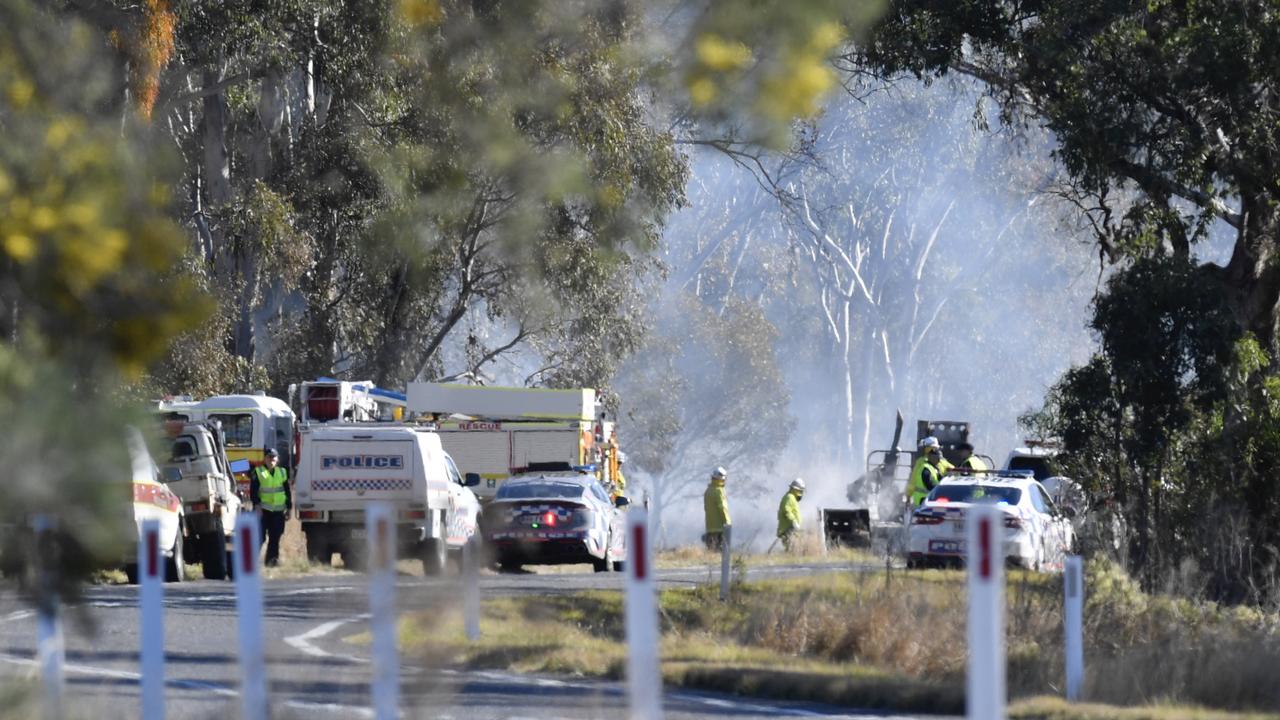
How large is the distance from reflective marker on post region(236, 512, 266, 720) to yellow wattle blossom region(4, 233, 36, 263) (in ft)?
6.99

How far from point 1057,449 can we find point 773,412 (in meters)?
75.7

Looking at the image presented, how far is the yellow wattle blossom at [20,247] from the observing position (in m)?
5.50

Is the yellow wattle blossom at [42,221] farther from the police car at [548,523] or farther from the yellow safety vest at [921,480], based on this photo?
the yellow safety vest at [921,480]

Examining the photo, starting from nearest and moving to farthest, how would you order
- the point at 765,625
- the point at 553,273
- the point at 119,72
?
the point at 119,72, the point at 553,273, the point at 765,625

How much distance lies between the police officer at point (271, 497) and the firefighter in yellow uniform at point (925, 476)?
8342 millimetres

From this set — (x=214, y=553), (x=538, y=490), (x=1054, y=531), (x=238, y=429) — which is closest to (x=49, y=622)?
(x=1054, y=531)

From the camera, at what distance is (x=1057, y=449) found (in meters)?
23.1

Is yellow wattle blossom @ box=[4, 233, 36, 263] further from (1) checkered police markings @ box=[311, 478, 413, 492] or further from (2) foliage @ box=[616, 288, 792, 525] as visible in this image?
(2) foliage @ box=[616, 288, 792, 525]

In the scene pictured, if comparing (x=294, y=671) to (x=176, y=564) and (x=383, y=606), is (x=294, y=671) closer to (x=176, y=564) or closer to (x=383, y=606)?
(x=383, y=606)

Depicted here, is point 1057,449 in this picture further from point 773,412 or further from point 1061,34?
point 773,412

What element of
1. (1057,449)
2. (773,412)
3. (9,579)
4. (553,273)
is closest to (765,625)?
(553,273)

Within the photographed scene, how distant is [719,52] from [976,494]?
1961 centimetres

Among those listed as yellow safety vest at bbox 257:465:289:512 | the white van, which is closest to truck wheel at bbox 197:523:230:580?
the white van

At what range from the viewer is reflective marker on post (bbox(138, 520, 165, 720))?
815cm
